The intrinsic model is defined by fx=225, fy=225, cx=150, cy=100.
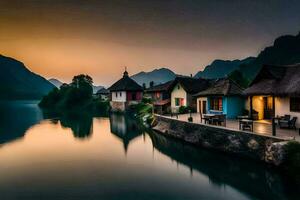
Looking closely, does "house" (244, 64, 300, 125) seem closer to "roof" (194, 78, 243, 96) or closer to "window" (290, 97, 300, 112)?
"window" (290, 97, 300, 112)

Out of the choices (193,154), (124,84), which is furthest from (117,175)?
(124,84)

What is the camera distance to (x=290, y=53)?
124438mm

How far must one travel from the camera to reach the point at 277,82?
20156 mm

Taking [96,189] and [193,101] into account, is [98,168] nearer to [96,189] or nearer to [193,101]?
[96,189]

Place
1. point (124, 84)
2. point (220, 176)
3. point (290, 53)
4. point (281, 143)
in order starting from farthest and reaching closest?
point (290, 53) → point (124, 84) → point (220, 176) → point (281, 143)

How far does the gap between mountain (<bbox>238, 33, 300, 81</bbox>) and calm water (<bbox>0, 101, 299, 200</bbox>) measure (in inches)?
4475

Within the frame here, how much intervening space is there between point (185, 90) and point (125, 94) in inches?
927

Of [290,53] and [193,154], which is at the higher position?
[290,53]

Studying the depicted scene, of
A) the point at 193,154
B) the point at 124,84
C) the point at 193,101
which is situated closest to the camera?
the point at 193,154

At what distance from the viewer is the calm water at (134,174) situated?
1146 cm

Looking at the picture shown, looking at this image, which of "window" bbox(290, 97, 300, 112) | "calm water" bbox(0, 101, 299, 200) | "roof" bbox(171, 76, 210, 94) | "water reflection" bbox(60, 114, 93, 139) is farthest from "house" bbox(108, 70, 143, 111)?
"window" bbox(290, 97, 300, 112)

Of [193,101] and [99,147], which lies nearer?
[99,147]

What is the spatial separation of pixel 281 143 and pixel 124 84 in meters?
46.6

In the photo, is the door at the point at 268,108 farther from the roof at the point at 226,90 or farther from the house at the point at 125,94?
the house at the point at 125,94
